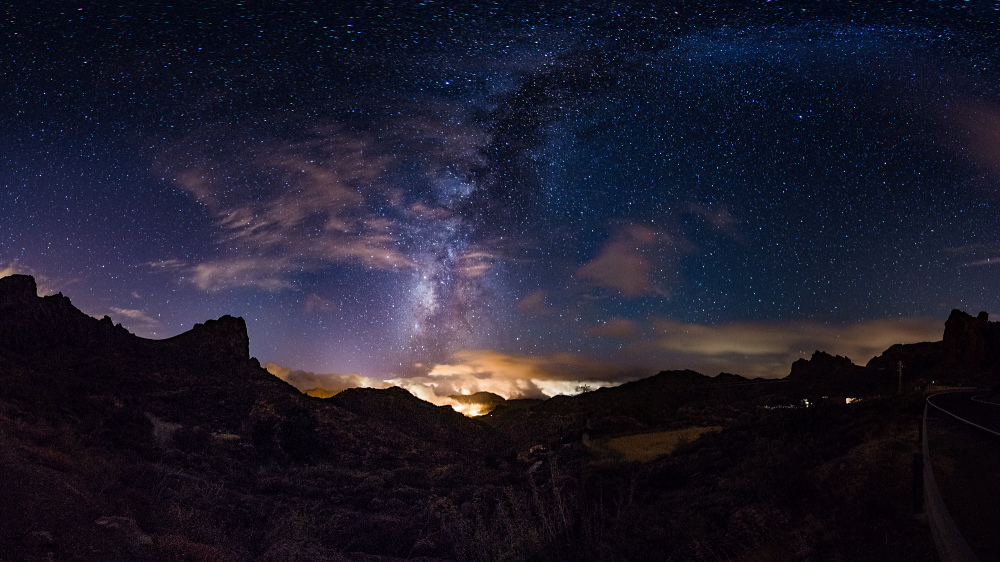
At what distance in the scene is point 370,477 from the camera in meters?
29.8

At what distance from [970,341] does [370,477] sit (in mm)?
122984

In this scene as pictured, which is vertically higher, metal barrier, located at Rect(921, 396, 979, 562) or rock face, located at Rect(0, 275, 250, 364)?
rock face, located at Rect(0, 275, 250, 364)

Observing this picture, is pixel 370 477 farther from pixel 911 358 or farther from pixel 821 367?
pixel 911 358

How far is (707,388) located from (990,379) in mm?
Result: 39454

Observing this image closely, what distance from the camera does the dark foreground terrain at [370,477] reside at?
11.1 metres

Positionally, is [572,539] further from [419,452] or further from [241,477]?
[419,452]

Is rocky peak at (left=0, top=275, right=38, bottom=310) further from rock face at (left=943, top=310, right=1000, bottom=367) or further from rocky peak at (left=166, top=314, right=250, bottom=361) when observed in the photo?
rock face at (left=943, top=310, right=1000, bottom=367)

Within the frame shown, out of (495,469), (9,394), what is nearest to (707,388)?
(495,469)

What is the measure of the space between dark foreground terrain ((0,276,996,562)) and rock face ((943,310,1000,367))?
75.7m

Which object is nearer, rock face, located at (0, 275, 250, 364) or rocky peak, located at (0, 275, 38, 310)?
rock face, located at (0, 275, 250, 364)

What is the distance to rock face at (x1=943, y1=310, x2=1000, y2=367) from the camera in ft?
335

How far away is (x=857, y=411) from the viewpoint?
83.9 feet

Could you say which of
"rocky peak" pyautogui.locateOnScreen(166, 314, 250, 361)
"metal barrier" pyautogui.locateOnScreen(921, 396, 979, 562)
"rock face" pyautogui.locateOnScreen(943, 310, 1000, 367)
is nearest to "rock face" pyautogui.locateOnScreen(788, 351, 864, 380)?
"rock face" pyautogui.locateOnScreen(943, 310, 1000, 367)

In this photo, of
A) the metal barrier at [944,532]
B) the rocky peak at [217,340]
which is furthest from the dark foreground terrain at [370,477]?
the rocky peak at [217,340]
